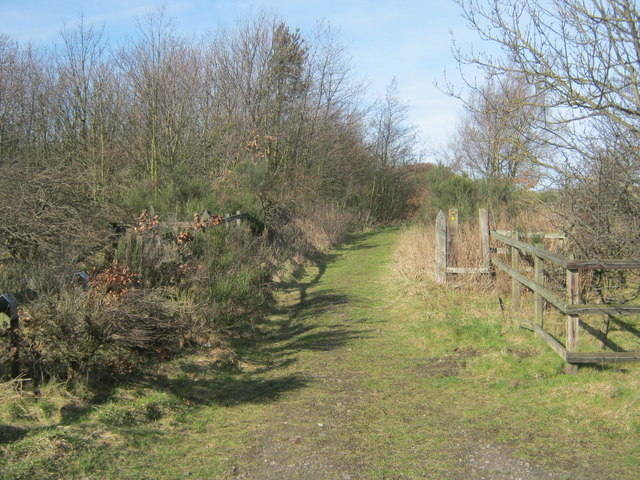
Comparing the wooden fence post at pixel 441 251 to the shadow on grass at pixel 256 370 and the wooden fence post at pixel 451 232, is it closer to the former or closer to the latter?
the wooden fence post at pixel 451 232

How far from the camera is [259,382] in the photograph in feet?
20.6

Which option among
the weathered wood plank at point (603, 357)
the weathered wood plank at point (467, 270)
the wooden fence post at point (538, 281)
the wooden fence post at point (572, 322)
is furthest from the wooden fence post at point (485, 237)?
the weathered wood plank at point (603, 357)

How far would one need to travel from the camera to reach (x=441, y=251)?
37.3ft

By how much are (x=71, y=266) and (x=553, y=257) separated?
5.01 meters

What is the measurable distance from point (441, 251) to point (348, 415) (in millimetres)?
6659

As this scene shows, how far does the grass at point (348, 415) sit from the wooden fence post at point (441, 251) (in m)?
3.06

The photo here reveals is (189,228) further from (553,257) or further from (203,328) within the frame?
(553,257)

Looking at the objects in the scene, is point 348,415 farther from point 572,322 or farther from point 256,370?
point 572,322

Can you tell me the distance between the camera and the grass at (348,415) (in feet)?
13.1

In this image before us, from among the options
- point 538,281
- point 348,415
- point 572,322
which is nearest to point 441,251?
point 538,281

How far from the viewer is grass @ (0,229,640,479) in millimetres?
3992

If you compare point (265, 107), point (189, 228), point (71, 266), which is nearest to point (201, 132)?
point (265, 107)

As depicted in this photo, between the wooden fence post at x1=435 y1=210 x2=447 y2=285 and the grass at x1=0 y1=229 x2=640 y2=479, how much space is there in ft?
10.0

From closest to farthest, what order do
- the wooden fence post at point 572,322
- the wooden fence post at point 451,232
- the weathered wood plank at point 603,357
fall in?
the weathered wood plank at point 603,357, the wooden fence post at point 572,322, the wooden fence post at point 451,232
